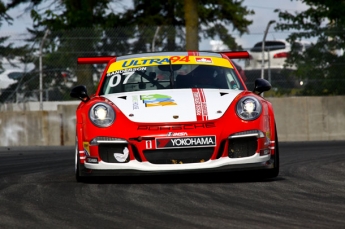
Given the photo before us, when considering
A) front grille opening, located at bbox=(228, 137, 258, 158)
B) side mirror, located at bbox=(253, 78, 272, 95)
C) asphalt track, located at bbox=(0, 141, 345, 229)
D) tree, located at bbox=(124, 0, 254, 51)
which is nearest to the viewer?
asphalt track, located at bbox=(0, 141, 345, 229)

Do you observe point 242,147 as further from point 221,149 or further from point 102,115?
point 102,115

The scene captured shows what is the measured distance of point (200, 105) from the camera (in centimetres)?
820

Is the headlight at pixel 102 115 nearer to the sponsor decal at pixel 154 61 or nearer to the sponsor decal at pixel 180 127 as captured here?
the sponsor decal at pixel 180 127

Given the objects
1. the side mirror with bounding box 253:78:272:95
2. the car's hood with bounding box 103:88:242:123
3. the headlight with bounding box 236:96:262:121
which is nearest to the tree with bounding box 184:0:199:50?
the side mirror with bounding box 253:78:272:95

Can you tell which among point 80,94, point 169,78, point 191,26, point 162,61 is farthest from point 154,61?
point 191,26

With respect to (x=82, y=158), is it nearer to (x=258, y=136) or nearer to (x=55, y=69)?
(x=258, y=136)

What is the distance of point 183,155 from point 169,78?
1.44 m

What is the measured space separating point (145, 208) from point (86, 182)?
211 cm

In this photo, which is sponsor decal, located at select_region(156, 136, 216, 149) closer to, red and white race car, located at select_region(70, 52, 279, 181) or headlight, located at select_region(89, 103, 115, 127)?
red and white race car, located at select_region(70, 52, 279, 181)

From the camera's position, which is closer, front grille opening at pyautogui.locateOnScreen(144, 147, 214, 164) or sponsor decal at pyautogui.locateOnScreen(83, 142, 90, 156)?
front grille opening at pyautogui.locateOnScreen(144, 147, 214, 164)

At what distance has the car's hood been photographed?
8047mm

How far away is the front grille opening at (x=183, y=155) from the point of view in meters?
7.97

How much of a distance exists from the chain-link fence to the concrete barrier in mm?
418

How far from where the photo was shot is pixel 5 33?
17.9m
